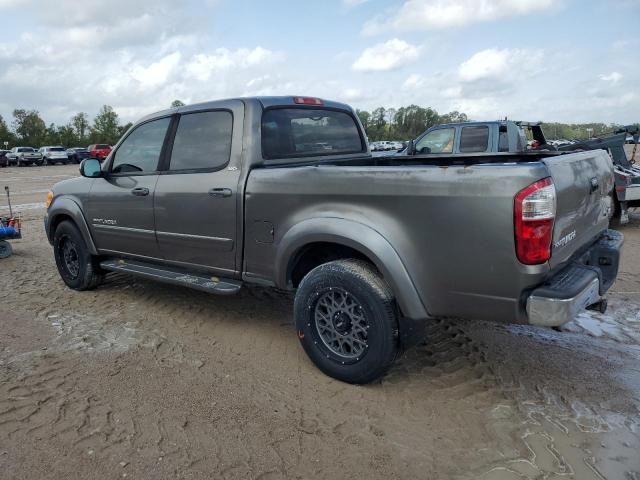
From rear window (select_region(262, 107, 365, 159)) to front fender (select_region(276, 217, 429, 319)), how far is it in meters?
0.92

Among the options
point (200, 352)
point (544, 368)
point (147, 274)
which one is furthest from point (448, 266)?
point (147, 274)

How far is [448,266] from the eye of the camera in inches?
115

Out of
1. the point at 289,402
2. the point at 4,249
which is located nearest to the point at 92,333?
the point at 289,402

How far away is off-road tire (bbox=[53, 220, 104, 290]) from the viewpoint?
18.0ft

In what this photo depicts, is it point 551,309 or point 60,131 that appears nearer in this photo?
point 551,309

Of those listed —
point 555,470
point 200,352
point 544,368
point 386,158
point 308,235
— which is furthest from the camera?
point 386,158

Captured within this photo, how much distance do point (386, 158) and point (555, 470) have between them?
2.80 m

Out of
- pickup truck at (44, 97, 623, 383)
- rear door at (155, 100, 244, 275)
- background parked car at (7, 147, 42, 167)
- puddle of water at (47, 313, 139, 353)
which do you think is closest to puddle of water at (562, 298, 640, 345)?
pickup truck at (44, 97, 623, 383)

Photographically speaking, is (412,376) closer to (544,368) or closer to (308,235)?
(544,368)

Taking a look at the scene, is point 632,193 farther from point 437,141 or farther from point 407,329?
point 407,329

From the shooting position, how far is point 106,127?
78375 millimetres

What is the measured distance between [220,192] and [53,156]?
148ft

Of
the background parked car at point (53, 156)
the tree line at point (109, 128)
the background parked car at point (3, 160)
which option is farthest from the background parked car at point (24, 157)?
the tree line at point (109, 128)

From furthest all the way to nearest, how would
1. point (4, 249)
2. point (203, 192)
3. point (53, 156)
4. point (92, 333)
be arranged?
point (53, 156) < point (4, 249) < point (92, 333) < point (203, 192)
